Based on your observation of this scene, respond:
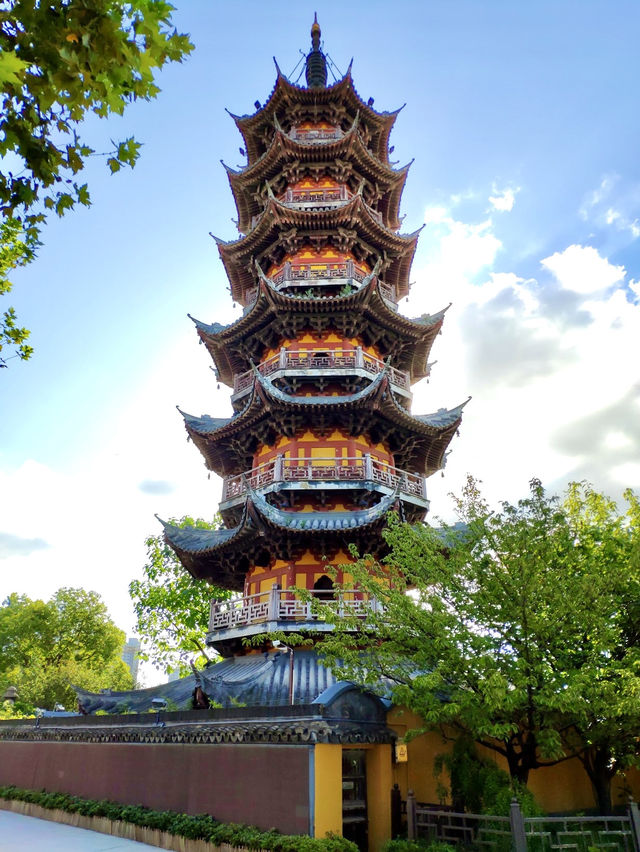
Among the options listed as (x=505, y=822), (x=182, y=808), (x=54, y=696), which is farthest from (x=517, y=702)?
(x=54, y=696)

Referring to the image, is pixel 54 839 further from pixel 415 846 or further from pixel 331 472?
pixel 331 472

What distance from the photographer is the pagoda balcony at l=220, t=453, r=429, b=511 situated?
693 inches

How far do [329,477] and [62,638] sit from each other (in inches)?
1452

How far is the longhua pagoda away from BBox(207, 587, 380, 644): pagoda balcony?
0.06 meters

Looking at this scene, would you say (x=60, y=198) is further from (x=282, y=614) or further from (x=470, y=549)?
(x=282, y=614)

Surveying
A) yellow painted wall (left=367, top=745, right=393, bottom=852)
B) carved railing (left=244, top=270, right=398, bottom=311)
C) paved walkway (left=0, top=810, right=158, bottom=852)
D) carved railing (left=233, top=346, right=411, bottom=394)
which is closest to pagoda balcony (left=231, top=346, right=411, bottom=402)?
carved railing (left=233, top=346, right=411, bottom=394)

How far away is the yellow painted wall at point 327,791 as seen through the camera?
9.79 m

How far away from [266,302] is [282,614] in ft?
35.0

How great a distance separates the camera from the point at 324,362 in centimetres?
2002

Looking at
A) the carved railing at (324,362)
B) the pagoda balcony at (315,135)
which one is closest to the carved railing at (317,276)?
the carved railing at (324,362)

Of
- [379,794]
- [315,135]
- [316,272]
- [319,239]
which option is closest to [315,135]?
[315,135]

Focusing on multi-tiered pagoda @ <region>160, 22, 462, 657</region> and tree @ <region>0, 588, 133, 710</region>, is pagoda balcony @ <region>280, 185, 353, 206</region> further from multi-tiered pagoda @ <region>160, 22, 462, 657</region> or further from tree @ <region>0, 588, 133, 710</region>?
tree @ <region>0, 588, 133, 710</region>

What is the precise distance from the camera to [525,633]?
994cm

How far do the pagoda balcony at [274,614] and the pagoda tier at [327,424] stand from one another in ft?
17.6
